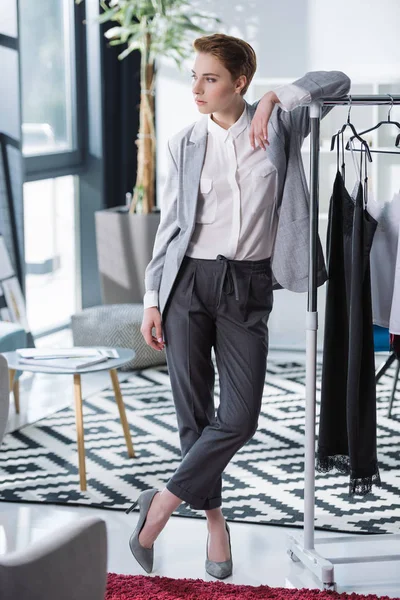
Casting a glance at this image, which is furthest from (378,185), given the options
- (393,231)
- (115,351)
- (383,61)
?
(393,231)

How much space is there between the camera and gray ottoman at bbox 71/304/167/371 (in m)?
5.34

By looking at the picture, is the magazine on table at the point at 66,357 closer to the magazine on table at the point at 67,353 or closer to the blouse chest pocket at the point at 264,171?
the magazine on table at the point at 67,353

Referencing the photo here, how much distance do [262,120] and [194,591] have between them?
130cm

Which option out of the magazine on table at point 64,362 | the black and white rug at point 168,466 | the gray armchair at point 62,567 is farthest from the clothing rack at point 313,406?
the gray armchair at point 62,567

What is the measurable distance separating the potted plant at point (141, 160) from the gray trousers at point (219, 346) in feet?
9.64

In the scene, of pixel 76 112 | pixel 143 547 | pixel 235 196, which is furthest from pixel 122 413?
pixel 76 112

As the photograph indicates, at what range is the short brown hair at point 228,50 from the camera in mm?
2670

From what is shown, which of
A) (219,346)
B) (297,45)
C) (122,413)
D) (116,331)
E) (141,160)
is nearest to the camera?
(219,346)

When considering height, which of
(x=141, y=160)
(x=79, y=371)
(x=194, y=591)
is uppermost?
(x=141, y=160)

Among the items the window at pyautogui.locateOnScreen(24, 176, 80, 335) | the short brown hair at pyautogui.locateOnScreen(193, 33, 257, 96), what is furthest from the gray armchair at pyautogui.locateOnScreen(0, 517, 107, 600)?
the window at pyautogui.locateOnScreen(24, 176, 80, 335)

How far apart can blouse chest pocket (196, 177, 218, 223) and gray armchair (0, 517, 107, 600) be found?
1359 mm

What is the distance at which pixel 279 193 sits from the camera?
278cm

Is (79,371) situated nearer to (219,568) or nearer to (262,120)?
(219,568)

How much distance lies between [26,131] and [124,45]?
105 centimetres
